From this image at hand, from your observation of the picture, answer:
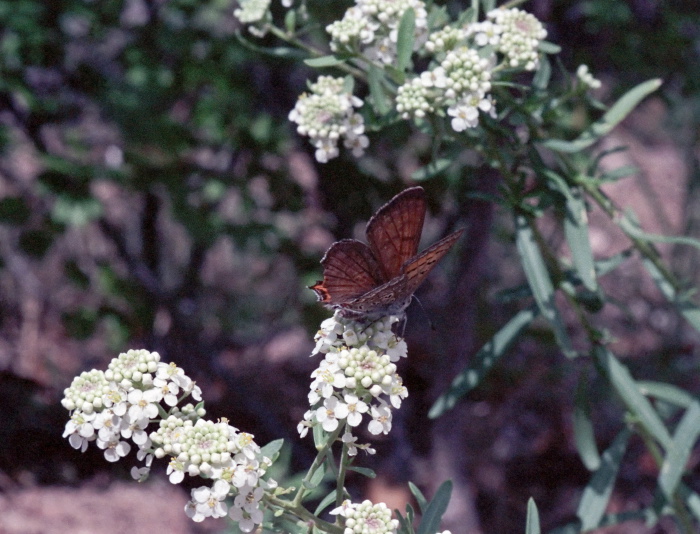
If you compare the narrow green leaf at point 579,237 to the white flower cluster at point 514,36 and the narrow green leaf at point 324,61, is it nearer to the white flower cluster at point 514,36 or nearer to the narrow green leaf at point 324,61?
the white flower cluster at point 514,36

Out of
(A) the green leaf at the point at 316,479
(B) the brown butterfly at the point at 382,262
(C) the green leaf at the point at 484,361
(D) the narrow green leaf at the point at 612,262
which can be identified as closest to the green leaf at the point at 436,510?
(A) the green leaf at the point at 316,479

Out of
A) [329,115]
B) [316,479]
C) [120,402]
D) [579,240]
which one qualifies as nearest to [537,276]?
[579,240]

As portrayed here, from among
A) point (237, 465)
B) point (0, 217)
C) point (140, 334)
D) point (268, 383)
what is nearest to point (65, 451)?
point (140, 334)

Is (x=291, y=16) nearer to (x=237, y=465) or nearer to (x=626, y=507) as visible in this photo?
(x=237, y=465)

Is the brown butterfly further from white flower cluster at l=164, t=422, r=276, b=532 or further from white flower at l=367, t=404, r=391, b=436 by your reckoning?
white flower cluster at l=164, t=422, r=276, b=532

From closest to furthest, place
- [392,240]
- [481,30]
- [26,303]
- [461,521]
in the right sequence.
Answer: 1. [392,240]
2. [481,30]
3. [461,521]
4. [26,303]

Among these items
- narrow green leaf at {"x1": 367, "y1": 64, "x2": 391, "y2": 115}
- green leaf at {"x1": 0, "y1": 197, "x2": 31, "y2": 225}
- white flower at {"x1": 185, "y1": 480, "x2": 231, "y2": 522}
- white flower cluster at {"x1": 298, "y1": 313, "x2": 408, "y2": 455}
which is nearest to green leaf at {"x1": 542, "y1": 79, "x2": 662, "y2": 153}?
narrow green leaf at {"x1": 367, "y1": 64, "x2": 391, "y2": 115}
